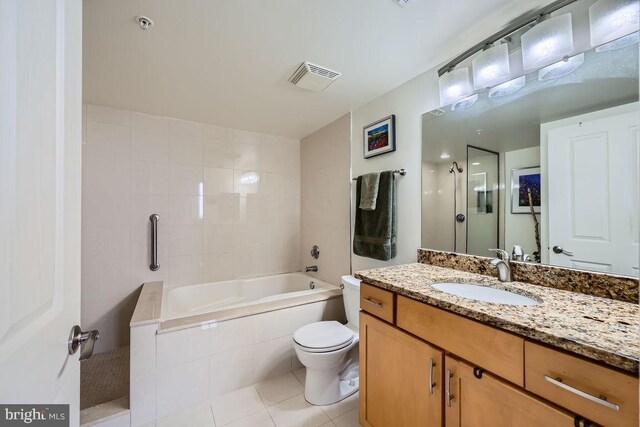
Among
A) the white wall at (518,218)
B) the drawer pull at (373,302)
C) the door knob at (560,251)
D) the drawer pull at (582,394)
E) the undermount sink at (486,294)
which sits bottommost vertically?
the drawer pull at (582,394)

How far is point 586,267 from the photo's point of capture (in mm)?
1076

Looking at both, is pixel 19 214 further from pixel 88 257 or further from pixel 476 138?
pixel 88 257

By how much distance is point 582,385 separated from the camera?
0.64 metres

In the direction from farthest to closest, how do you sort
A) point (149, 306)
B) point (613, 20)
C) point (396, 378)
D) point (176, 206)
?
point (176, 206) < point (149, 306) < point (396, 378) < point (613, 20)

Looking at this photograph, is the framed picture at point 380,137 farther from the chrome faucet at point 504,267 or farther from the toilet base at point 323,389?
the toilet base at point 323,389

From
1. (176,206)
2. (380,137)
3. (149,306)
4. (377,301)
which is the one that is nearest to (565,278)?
(377,301)

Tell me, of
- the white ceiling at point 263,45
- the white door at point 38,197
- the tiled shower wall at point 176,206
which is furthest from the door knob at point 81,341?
the tiled shower wall at point 176,206

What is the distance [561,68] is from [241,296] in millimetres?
2985

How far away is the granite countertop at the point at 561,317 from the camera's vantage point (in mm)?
618

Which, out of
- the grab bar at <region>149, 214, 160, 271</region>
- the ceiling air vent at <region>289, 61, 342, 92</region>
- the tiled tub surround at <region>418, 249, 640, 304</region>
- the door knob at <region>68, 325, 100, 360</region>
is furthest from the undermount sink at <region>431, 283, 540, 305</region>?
the grab bar at <region>149, 214, 160, 271</region>

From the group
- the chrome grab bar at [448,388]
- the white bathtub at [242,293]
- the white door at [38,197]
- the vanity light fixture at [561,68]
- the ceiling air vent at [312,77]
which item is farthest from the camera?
the white bathtub at [242,293]

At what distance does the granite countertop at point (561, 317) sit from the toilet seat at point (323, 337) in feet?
2.09

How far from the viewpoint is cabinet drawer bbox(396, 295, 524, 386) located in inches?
30.4

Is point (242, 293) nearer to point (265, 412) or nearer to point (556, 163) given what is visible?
point (265, 412)
